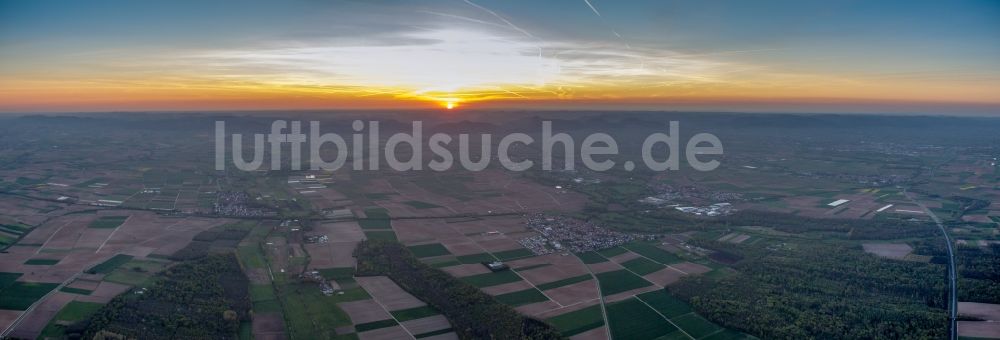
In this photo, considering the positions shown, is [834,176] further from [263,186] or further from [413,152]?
[263,186]

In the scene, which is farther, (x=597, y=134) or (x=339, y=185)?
(x=597, y=134)

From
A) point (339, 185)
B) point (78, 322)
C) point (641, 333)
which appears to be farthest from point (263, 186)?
point (641, 333)

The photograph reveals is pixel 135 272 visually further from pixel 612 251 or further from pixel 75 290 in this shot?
pixel 612 251

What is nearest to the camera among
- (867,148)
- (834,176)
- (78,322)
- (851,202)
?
(78,322)

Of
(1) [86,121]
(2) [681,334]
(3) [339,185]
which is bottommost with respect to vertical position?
(2) [681,334]

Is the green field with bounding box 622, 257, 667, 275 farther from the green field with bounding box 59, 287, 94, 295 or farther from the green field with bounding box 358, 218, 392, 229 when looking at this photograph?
the green field with bounding box 59, 287, 94, 295

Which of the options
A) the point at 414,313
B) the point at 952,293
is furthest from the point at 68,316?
the point at 952,293
